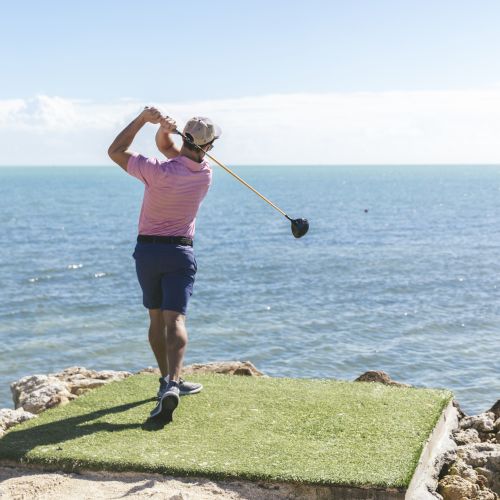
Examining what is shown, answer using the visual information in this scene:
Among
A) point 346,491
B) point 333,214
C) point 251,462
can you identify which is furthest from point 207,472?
point 333,214

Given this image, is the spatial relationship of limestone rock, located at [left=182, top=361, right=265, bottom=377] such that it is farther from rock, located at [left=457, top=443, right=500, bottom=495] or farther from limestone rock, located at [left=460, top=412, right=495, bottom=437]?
rock, located at [left=457, top=443, right=500, bottom=495]

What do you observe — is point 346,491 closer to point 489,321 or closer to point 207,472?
point 207,472

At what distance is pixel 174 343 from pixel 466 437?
9.27 ft

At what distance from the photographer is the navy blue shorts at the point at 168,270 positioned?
7.45 metres

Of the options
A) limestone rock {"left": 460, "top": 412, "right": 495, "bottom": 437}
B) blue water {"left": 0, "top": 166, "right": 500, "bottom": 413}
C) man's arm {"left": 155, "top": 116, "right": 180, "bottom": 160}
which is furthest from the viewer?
blue water {"left": 0, "top": 166, "right": 500, "bottom": 413}

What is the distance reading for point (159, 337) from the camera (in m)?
7.88

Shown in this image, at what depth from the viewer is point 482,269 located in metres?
31.9

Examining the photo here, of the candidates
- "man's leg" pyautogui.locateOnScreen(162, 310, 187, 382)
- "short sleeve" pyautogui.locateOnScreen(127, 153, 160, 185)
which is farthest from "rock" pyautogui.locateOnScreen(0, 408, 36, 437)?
"short sleeve" pyautogui.locateOnScreen(127, 153, 160, 185)

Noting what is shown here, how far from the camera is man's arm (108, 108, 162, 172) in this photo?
729 cm

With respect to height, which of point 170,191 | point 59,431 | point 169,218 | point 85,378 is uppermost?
point 170,191

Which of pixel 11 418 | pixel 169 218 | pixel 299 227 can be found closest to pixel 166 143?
pixel 169 218

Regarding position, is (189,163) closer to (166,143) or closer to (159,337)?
(166,143)

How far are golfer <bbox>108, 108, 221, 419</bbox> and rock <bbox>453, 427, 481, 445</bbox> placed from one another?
2631 millimetres

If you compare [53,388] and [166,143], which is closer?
[166,143]
